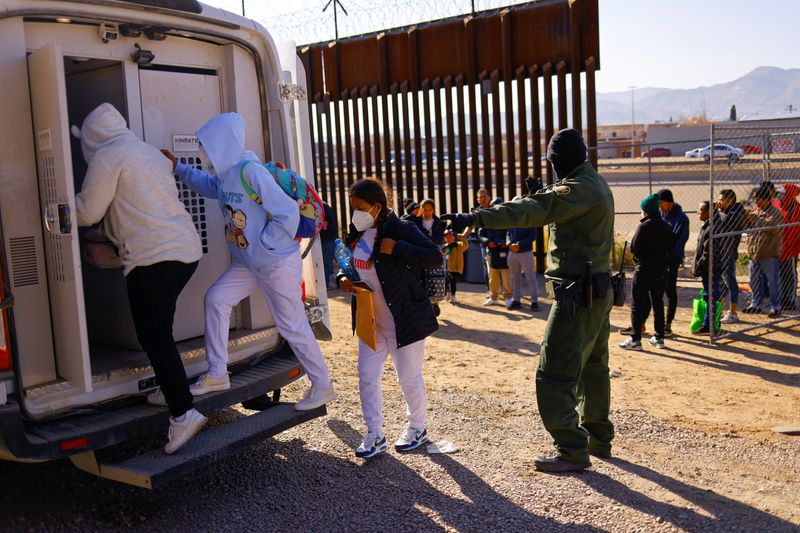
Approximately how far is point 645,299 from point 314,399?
16.1 ft

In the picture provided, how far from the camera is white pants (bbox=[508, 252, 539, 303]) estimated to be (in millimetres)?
11180

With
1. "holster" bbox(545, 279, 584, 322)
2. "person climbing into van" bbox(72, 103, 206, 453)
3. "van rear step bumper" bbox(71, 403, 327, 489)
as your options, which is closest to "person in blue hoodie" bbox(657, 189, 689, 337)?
"holster" bbox(545, 279, 584, 322)

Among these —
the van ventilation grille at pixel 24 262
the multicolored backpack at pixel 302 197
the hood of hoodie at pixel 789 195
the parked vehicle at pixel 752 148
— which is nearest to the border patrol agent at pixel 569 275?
the multicolored backpack at pixel 302 197

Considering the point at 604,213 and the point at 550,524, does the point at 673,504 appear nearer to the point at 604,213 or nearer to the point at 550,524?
the point at 550,524

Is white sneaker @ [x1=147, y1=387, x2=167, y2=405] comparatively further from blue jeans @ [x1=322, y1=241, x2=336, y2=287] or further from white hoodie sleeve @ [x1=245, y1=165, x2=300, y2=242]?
blue jeans @ [x1=322, y1=241, x2=336, y2=287]

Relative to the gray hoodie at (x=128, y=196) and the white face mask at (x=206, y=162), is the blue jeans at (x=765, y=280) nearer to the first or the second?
the white face mask at (x=206, y=162)

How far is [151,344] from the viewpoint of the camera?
470cm

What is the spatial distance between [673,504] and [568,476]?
685 mm

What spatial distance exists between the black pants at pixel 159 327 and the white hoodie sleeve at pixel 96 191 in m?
0.41

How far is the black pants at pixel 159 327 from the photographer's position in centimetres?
468

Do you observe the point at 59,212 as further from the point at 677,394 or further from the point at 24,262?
the point at 677,394

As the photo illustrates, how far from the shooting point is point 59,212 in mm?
4332

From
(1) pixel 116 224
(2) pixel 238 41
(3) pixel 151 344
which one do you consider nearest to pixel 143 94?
(2) pixel 238 41

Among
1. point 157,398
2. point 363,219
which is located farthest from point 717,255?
point 157,398
